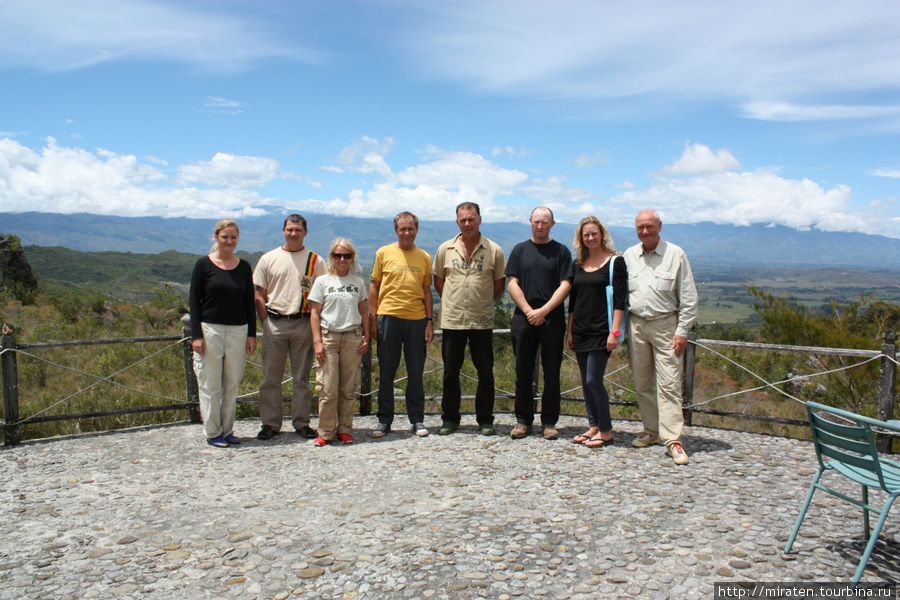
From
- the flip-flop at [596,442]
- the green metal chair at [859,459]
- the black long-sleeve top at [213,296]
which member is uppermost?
the black long-sleeve top at [213,296]

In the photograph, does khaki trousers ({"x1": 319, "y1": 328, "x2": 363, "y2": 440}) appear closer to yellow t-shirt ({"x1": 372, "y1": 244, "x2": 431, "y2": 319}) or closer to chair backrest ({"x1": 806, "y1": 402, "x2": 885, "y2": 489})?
yellow t-shirt ({"x1": 372, "y1": 244, "x2": 431, "y2": 319})

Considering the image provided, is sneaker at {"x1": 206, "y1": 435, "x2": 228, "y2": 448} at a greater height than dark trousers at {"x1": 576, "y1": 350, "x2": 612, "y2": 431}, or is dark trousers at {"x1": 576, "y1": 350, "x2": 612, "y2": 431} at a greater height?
dark trousers at {"x1": 576, "y1": 350, "x2": 612, "y2": 431}

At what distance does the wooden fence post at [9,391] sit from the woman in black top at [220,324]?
1.97 meters

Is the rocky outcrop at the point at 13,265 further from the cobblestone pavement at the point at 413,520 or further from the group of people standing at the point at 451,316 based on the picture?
the cobblestone pavement at the point at 413,520

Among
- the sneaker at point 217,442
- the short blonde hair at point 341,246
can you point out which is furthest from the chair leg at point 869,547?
the sneaker at point 217,442

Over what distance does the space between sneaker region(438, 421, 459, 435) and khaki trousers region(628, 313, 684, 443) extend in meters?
2.00

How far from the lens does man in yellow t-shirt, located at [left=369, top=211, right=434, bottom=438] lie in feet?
19.9

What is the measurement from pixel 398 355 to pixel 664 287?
2.78 meters

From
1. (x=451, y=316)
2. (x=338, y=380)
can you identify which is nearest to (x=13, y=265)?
(x=338, y=380)

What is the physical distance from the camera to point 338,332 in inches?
234

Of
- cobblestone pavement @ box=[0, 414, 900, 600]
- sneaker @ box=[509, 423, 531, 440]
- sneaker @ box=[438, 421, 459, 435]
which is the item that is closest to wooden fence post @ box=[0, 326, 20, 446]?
cobblestone pavement @ box=[0, 414, 900, 600]

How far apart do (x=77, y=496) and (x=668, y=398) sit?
5.31 meters

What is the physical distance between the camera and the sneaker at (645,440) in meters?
5.93

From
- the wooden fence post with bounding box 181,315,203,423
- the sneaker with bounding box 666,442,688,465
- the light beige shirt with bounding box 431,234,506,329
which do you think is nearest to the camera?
the sneaker with bounding box 666,442,688,465
